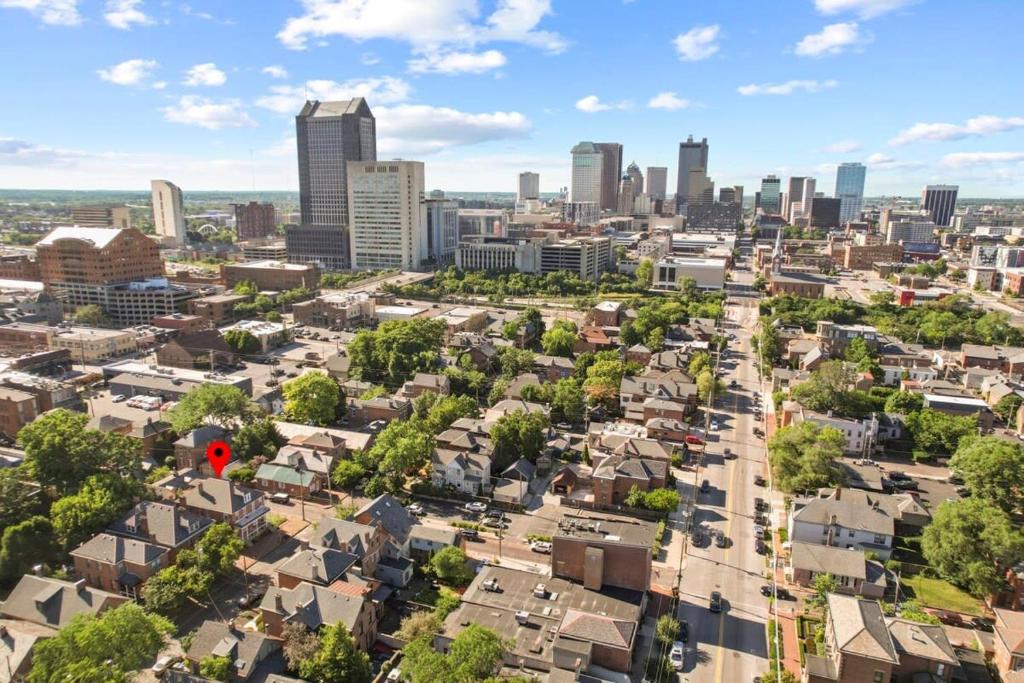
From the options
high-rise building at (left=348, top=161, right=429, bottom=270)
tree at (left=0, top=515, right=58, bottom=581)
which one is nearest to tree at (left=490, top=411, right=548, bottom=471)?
tree at (left=0, top=515, right=58, bottom=581)

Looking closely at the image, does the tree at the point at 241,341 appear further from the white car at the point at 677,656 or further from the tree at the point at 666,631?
the white car at the point at 677,656

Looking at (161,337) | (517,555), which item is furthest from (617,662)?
(161,337)

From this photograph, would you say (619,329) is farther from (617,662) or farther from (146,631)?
(146,631)

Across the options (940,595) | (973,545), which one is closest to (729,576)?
(940,595)

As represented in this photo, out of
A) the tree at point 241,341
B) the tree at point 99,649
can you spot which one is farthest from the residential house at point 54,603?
the tree at point 241,341

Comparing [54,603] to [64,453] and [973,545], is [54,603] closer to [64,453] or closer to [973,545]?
[64,453]
